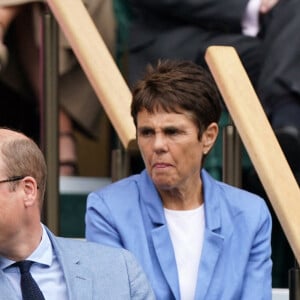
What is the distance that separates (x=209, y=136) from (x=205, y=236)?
32 centimetres

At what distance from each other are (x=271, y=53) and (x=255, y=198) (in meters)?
1.00

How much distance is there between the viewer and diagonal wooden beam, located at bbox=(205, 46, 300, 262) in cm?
481

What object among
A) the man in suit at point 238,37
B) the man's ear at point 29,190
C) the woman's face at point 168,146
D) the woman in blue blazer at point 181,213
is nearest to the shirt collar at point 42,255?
the man's ear at point 29,190

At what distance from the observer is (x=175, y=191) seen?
4.76m

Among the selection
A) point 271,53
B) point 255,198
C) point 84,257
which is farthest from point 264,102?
point 84,257

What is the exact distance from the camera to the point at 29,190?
3.99 meters

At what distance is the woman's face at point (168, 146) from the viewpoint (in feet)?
15.3

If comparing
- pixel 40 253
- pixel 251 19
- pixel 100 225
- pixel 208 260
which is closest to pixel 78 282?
pixel 40 253

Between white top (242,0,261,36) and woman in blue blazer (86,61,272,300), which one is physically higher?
white top (242,0,261,36)

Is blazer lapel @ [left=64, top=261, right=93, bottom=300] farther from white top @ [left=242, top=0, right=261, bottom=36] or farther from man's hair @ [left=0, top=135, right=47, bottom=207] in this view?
white top @ [left=242, top=0, right=261, bottom=36]

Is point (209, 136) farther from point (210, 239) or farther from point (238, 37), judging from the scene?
point (238, 37)

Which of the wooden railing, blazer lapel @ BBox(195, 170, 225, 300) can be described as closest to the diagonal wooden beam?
the wooden railing

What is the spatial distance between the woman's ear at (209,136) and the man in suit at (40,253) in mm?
681

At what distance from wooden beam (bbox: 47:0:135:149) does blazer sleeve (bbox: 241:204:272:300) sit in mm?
586
